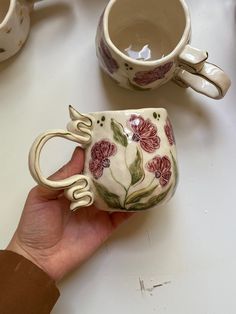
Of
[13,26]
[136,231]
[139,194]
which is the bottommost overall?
[136,231]

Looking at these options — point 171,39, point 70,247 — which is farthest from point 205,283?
point 171,39

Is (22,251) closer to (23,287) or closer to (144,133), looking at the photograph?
(23,287)

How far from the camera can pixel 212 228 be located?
0.62m

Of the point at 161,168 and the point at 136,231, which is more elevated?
the point at 161,168

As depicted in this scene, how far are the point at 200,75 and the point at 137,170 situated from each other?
141 mm

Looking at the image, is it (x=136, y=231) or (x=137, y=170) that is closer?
(x=137, y=170)

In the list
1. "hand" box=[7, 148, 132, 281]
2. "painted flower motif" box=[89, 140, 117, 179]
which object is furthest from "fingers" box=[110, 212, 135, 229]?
"painted flower motif" box=[89, 140, 117, 179]

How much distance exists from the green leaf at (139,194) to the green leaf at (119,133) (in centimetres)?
5

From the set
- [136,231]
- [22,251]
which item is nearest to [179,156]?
[136,231]

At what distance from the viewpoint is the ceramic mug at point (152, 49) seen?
0.55 meters

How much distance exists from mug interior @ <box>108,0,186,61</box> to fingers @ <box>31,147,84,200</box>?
0.54ft

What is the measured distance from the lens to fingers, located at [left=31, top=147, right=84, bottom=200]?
1.78 ft

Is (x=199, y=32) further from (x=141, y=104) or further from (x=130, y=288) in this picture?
(x=130, y=288)

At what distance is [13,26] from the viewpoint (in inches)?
23.0
